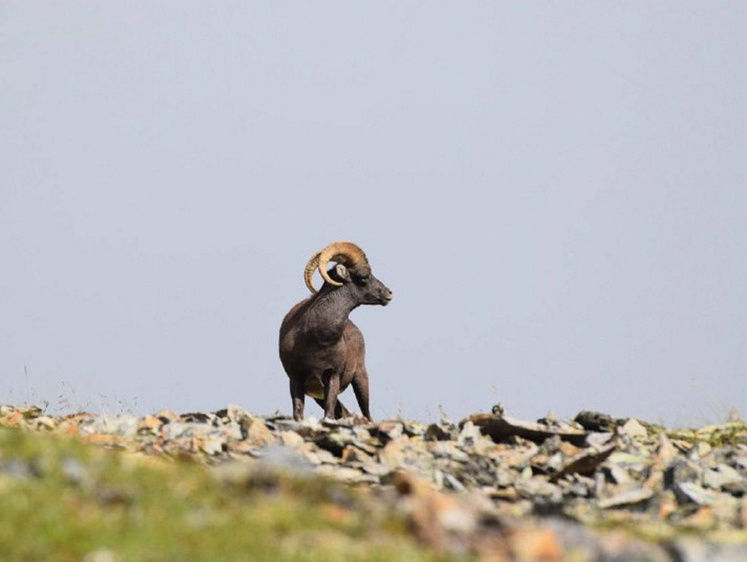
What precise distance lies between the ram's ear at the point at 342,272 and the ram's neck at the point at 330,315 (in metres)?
0.22

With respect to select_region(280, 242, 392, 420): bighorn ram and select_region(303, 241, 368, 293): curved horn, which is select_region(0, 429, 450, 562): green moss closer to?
select_region(280, 242, 392, 420): bighorn ram

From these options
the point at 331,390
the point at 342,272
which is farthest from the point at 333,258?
the point at 331,390

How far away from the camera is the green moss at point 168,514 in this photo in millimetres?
8094

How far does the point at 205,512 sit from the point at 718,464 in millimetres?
9591

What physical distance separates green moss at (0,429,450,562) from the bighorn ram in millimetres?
11940

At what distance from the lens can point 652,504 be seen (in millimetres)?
14445

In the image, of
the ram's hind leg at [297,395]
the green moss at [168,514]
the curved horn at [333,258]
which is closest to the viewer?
the green moss at [168,514]

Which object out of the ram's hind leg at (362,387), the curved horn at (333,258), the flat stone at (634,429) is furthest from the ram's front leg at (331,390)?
the flat stone at (634,429)

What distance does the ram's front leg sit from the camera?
72.9ft

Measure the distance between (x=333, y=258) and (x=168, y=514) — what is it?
1440 cm

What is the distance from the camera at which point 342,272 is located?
22984 mm

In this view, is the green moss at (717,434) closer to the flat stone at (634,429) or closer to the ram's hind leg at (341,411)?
the flat stone at (634,429)

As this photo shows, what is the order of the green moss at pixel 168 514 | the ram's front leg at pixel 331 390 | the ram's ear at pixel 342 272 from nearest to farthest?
the green moss at pixel 168 514, the ram's front leg at pixel 331 390, the ram's ear at pixel 342 272

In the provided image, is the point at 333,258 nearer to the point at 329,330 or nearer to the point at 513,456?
the point at 329,330
